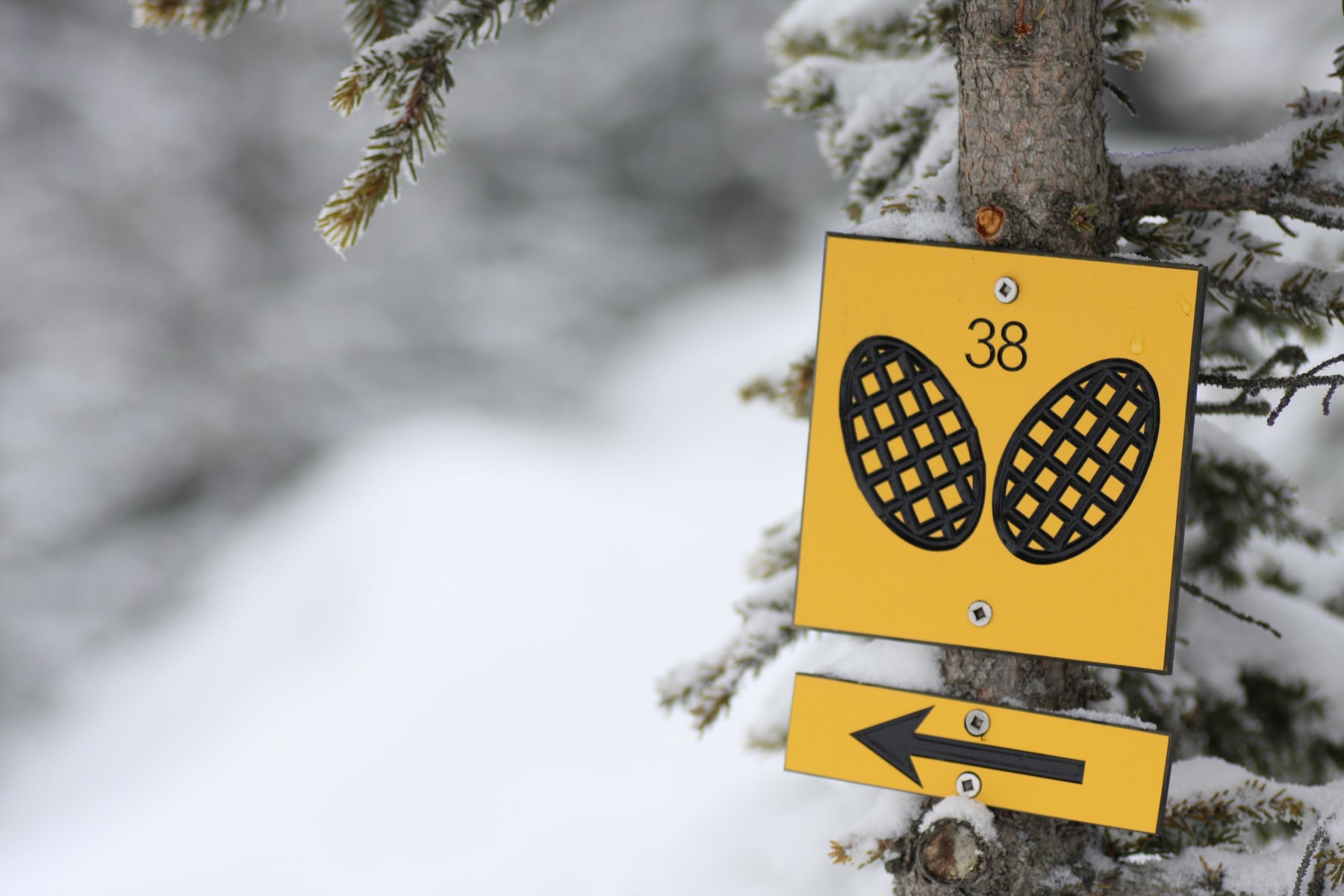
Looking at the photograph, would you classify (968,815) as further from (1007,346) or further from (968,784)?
(1007,346)

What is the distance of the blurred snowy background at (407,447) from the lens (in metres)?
2.18

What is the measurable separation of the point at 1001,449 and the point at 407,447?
11.4 feet

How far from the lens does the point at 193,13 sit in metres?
0.96

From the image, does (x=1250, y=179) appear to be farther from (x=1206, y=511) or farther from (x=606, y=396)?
(x=606, y=396)

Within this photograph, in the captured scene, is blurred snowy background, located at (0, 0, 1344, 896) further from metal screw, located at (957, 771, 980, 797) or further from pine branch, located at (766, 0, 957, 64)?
pine branch, located at (766, 0, 957, 64)

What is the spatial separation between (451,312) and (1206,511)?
3556mm

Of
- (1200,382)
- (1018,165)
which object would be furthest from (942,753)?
(1018,165)

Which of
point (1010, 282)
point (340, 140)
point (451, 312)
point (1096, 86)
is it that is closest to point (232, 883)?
point (1010, 282)

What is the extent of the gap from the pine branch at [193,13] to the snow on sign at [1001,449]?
709 mm

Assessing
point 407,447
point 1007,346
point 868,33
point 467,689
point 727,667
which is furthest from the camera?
point 407,447

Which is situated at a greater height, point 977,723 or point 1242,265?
point 1242,265

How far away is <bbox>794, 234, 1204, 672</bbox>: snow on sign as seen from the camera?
78 cm

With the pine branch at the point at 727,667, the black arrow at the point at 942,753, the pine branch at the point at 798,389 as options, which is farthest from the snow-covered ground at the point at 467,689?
the black arrow at the point at 942,753

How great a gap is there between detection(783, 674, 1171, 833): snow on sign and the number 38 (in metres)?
0.31
